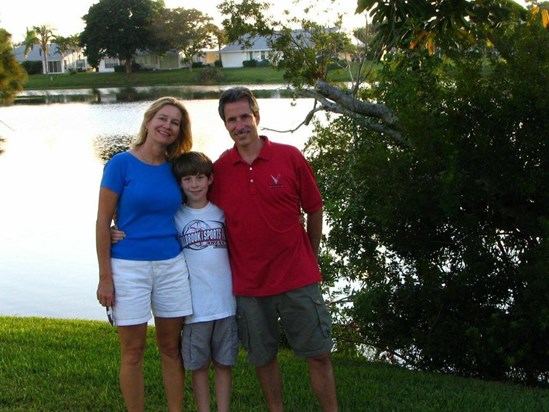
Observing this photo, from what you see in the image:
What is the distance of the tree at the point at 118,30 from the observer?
73.2 m

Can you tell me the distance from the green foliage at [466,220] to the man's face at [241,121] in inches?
87.2

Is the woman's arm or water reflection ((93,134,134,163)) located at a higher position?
the woman's arm

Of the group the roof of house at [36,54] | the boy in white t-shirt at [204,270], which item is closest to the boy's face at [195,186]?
the boy in white t-shirt at [204,270]

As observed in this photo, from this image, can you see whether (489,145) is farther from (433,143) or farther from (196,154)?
(196,154)

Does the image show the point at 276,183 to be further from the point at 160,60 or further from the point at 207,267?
the point at 160,60

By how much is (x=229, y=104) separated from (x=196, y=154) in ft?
1.02

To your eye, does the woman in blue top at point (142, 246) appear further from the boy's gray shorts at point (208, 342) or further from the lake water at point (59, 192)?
the lake water at point (59, 192)

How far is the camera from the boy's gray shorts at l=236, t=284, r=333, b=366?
4.25 meters

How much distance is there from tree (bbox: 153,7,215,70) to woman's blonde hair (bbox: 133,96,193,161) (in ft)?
211

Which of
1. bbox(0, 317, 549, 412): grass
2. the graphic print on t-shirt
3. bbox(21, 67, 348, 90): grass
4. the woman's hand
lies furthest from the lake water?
bbox(21, 67, 348, 90): grass

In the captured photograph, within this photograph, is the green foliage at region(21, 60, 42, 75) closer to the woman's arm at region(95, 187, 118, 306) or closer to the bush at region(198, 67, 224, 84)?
the bush at region(198, 67, 224, 84)

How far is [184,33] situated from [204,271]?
69041mm

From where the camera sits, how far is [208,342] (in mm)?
4367

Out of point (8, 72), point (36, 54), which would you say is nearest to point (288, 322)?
point (8, 72)
